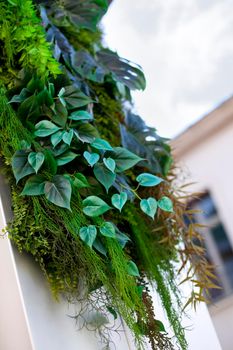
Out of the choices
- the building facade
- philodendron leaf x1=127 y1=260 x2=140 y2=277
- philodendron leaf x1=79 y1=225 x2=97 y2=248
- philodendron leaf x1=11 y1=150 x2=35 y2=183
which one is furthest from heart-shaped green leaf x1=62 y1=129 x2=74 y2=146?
the building facade

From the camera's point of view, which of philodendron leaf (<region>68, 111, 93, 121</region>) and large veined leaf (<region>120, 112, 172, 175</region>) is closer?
philodendron leaf (<region>68, 111, 93, 121</region>)

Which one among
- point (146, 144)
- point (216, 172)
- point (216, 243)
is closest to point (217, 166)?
point (216, 172)

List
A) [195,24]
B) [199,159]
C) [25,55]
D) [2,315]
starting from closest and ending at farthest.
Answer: [2,315] → [25,55] → [195,24] → [199,159]

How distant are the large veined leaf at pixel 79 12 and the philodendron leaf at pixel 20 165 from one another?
2.10ft

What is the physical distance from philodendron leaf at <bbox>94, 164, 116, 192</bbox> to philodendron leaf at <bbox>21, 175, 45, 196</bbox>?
0.46 feet

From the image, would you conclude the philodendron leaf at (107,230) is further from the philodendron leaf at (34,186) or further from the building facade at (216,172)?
the building facade at (216,172)

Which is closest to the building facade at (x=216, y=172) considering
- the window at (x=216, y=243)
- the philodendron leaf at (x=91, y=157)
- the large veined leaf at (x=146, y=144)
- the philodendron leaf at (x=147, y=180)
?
the window at (x=216, y=243)

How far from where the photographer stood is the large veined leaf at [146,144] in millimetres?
1177

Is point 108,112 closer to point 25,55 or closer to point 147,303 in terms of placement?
point 25,55

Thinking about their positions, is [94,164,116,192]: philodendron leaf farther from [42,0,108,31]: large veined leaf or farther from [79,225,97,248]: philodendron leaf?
[42,0,108,31]: large veined leaf

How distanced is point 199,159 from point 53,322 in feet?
13.1

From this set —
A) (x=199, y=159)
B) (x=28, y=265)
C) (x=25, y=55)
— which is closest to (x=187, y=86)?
(x=199, y=159)

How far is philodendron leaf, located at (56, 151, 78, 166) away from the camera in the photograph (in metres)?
0.85

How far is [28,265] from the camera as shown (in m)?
0.85
